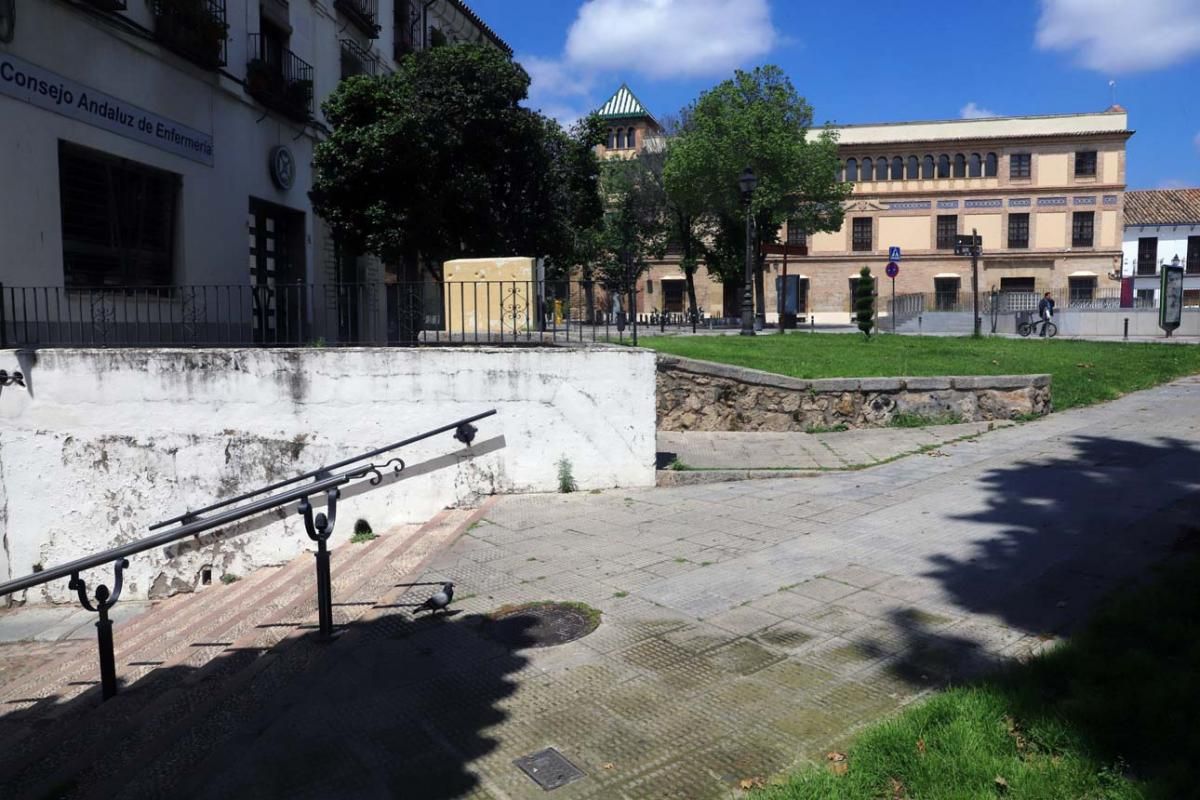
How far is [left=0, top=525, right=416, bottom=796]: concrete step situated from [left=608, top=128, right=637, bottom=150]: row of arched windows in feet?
190

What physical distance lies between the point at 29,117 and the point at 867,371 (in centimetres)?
1155

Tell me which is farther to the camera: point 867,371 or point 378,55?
point 378,55

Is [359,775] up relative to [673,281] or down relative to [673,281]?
down

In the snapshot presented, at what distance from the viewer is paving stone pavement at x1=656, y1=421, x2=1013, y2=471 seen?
28.3 ft

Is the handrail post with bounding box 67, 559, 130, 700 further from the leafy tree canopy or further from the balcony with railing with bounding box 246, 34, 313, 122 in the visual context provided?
the leafy tree canopy

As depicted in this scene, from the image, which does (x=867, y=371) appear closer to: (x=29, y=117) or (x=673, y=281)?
(x=29, y=117)

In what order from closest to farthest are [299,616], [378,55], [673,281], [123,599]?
[299,616]
[123,599]
[378,55]
[673,281]

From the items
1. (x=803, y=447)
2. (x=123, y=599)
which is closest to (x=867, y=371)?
(x=803, y=447)

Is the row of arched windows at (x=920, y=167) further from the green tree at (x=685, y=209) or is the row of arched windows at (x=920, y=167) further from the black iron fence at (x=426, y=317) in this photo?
the black iron fence at (x=426, y=317)

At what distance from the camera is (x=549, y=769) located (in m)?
3.16

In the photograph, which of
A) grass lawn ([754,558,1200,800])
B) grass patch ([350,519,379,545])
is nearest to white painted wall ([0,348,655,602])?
grass patch ([350,519,379,545])

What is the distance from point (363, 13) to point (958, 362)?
15.3 meters

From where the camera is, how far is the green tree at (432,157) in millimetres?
14781

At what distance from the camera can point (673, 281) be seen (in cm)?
5369
